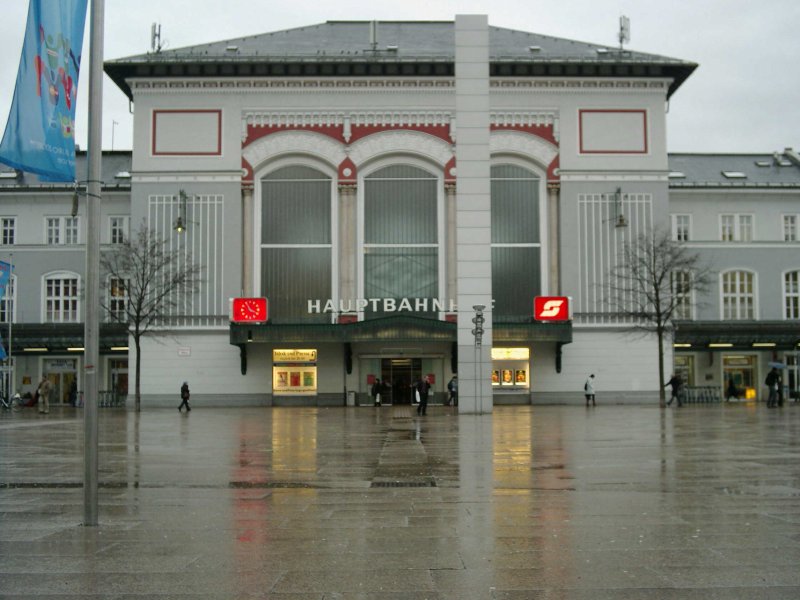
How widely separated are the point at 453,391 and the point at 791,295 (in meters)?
24.0

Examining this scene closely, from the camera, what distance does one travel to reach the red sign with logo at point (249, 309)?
5247 centimetres

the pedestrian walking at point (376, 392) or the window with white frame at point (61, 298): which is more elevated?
the window with white frame at point (61, 298)

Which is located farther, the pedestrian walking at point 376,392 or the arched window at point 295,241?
the arched window at point 295,241

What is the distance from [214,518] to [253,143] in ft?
146

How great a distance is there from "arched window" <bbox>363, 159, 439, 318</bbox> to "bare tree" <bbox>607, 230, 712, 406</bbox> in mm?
10603

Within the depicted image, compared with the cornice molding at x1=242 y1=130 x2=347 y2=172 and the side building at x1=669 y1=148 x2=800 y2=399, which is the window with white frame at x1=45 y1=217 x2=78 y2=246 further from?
the side building at x1=669 y1=148 x2=800 y2=399

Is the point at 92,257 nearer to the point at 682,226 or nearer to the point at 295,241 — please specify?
the point at 295,241

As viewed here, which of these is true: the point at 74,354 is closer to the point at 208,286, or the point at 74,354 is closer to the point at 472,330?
the point at 208,286

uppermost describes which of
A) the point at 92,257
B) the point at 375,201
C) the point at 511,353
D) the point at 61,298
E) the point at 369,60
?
the point at 369,60

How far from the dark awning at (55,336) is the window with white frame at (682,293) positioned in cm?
3261

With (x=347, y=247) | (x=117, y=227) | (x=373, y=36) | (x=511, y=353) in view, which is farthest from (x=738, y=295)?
(x=117, y=227)

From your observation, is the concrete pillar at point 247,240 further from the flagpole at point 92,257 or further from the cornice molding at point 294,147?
the flagpole at point 92,257

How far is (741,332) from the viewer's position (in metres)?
59.0

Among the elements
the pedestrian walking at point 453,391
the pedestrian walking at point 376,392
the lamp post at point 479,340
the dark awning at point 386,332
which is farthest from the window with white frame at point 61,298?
the lamp post at point 479,340
